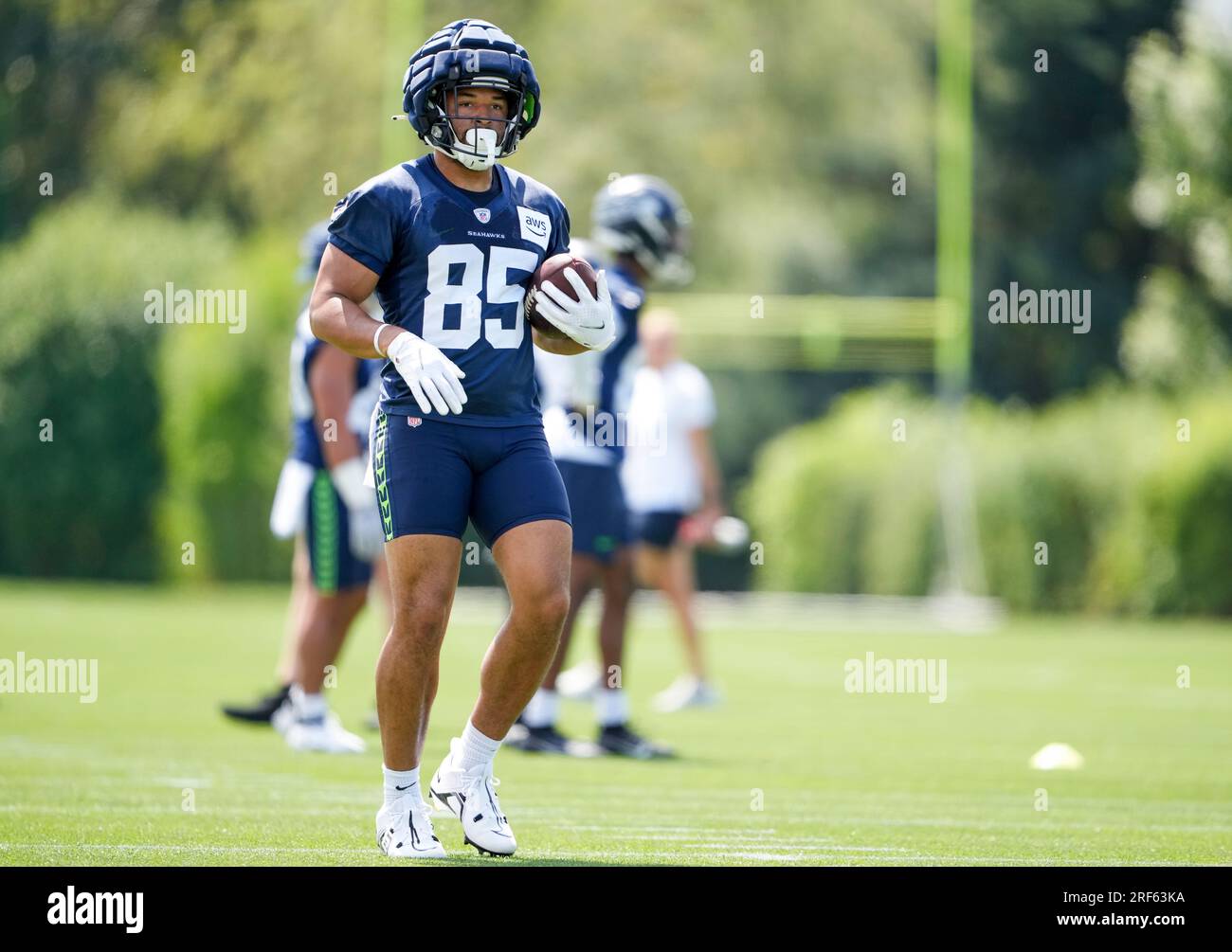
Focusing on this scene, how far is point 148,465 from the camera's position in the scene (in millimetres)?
21797

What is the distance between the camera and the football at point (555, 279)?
530cm

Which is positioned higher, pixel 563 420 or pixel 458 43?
pixel 458 43

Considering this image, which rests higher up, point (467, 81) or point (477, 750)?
point (467, 81)

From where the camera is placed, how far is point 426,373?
198 inches

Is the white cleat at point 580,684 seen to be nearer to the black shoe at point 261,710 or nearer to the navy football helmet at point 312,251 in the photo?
the black shoe at point 261,710

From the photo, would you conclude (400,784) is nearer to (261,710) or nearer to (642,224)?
(642,224)

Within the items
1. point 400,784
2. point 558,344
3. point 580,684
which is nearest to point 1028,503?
point 580,684

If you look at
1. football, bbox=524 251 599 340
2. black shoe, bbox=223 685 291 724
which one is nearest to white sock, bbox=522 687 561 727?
black shoe, bbox=223 685 291 724

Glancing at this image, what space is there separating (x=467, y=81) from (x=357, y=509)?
327cm

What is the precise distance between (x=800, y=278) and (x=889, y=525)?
6.56 metres

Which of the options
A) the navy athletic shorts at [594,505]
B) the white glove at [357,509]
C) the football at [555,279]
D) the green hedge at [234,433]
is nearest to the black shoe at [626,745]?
the navy athletic shorts at [594,505]
